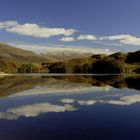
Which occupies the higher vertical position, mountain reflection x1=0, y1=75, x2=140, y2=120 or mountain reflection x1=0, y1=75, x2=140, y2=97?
mountain reflection x1=0, y1=75, x2=140, y2=97

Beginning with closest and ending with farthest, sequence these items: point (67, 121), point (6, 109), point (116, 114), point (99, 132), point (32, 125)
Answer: point (99, 132)
point (32, 125)
point (67, 121)
point (116, 114)
point (6, 109)

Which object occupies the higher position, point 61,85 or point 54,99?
point 61,85

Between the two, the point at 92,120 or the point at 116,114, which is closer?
the point at 92,120

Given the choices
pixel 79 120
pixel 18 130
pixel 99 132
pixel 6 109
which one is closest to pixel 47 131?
pixel 18 130

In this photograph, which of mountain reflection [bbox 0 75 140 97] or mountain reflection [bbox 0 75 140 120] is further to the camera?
mountain reflection [bbox 0 75 140 97]

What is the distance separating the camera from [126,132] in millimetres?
24047

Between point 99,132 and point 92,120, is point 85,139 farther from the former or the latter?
point 92,120

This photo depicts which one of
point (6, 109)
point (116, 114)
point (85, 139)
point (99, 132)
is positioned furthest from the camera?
point (6, 109)

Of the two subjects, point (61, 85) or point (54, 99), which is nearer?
point (54, 99)

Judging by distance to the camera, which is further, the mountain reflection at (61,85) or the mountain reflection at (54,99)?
the mountain reflection at (61,85)

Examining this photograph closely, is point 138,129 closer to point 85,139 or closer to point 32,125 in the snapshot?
point 85,139

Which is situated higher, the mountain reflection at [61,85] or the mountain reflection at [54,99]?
the mountain reflection at [61,85]

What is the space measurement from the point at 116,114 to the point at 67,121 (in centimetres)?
670

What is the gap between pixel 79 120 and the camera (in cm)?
2889
